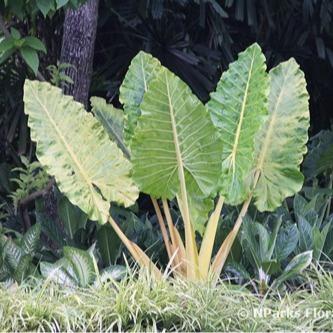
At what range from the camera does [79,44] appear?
4.63 m

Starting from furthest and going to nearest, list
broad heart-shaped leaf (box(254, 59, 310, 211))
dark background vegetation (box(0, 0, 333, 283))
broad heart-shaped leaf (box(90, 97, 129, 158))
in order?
dark background vegetation (box(0, 0, 333, 283)), broad heart-shaped leaf (box(90, 97, 129, 158)), broad heart-shaped leaf (box(254, 59, 310, 211))

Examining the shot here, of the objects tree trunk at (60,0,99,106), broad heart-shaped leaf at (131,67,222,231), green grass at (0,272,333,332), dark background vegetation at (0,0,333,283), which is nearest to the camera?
green grass at (0,272,333,332)

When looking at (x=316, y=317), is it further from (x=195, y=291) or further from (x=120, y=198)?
(x=120, y=198)

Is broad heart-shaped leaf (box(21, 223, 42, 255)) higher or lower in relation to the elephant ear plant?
lower

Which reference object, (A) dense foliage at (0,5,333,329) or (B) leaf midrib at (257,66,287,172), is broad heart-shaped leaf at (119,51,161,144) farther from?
(B) leaf midrib at (257,66,287,172)

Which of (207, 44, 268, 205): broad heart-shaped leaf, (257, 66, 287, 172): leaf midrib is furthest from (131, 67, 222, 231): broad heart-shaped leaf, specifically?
(257, 66, 287, 172): leaf midrib

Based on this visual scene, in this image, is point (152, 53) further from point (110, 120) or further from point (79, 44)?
point (110, 120)

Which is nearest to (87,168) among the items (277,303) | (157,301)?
(157,301)

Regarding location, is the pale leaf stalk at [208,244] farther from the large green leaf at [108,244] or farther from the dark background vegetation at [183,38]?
the dark background vegetation at [183,38]

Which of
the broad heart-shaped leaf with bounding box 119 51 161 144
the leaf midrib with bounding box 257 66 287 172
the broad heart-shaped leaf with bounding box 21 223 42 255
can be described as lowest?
the broad heart-shaped leaf with bounding box 21 223 42 255

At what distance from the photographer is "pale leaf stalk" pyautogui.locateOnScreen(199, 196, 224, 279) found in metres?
3.70

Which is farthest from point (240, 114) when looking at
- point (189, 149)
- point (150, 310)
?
point (150, 310)

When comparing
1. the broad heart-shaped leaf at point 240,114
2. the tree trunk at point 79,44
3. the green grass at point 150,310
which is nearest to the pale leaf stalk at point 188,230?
the broad heart-shaped leaf at point 240,114

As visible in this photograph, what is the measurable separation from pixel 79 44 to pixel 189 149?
4.73 ft
